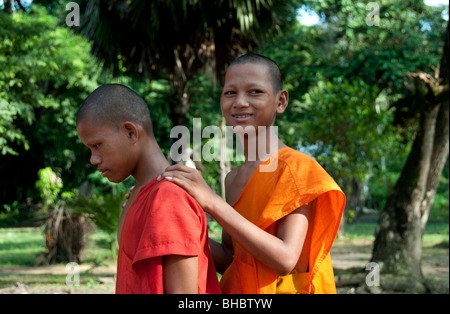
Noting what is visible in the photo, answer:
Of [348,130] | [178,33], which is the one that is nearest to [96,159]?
[178,33]

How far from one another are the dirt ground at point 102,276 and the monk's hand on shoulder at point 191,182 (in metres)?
5.43

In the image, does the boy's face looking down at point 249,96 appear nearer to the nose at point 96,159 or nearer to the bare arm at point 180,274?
the nose at point 96,159

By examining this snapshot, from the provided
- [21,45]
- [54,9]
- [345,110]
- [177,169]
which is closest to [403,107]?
[345,110]

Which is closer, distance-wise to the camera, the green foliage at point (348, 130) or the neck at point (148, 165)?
the neck at point (148, 165)

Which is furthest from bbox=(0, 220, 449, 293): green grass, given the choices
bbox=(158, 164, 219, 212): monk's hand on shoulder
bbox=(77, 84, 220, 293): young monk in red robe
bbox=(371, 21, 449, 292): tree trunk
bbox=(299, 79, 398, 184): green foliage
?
bbox=(158, 164, 219, 212): monk's hand on shoulder

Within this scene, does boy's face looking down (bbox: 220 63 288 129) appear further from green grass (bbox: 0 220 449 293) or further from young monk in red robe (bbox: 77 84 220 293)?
green grass (bbox: 0 220 449 293)

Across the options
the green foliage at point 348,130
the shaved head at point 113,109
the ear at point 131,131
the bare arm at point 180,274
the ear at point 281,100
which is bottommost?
the bare arm at point 180,274

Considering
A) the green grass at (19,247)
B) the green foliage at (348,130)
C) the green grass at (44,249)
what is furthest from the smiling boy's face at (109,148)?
the green foliage at (348,130)

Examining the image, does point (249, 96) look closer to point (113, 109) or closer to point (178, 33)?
point (113, 109)

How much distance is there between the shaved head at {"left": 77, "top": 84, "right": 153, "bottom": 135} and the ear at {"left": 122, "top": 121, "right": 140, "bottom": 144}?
19 mm

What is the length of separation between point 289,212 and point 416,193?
5854 mm

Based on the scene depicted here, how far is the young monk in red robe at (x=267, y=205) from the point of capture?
5.24 feet

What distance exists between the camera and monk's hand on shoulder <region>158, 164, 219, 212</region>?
152 cm

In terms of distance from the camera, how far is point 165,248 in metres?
1.42
